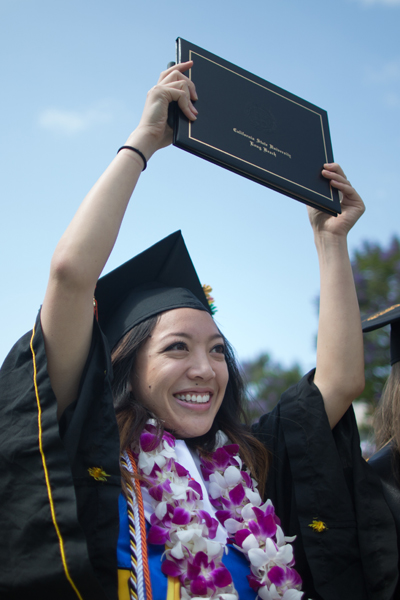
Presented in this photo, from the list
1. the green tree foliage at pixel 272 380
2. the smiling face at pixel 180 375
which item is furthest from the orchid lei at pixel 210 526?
the green tree foliage at pixel 272 380

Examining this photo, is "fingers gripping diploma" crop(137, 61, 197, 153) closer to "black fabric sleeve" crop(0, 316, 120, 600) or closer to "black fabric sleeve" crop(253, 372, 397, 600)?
"black fabric sleeve" crop(0, 316, 120, 600)

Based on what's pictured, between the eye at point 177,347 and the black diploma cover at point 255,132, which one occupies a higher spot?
the black diploma cover at point 255,132

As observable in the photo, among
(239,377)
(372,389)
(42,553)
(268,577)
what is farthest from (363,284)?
(42,553)

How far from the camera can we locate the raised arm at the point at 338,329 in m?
2.45

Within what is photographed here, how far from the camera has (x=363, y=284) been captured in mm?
6719

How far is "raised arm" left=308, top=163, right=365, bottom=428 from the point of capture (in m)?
2.45

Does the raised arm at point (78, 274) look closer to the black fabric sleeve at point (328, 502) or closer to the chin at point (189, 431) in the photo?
the chin at point (189, 431)

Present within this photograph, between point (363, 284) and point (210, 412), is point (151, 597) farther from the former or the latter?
point (363, 284)

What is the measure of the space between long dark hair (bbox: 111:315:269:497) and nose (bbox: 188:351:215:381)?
24cm

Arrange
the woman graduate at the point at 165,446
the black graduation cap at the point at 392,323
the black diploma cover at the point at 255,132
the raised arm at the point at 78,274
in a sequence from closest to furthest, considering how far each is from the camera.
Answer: the woman graduate at the point at 165,446, the raised arm at the point at 78,274, the black diploma cover at the point at 255,132, the black graduation cap at the point at 392,323

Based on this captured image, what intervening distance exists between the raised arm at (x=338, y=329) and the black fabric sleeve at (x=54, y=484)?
Result: 1.08m

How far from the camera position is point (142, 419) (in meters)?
2.23

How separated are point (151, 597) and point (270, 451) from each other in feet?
3.18

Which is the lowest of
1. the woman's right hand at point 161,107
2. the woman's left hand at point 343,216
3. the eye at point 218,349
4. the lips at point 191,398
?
the lips at point 191,398
